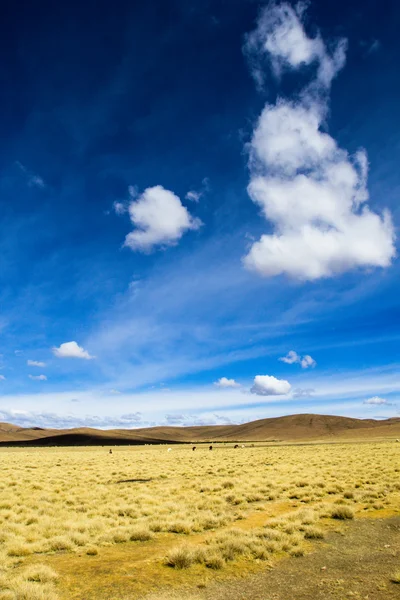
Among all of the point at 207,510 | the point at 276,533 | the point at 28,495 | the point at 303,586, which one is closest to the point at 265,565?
the point at 303,586

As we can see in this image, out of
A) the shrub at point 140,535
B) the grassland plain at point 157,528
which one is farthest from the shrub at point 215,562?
the shrub at point 140,535

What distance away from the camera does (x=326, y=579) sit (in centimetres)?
818

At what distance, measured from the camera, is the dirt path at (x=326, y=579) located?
7.44 meters

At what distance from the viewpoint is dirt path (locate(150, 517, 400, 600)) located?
7.44m

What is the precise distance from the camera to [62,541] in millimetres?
11242

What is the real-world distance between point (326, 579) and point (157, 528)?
21.9 ft

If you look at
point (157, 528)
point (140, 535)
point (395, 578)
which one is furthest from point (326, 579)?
point (157, 528)

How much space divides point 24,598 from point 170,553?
359cm

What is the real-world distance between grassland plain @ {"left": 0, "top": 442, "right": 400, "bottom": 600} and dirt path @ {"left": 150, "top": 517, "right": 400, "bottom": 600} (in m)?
0.54

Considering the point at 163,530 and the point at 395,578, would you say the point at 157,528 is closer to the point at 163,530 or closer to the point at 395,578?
the point at 163,530

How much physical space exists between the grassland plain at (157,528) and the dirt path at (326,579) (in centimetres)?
54

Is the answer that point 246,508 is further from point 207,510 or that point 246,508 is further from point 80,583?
point 80,583

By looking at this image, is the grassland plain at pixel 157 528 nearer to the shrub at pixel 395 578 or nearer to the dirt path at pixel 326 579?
the dirt path at pixel 326 579

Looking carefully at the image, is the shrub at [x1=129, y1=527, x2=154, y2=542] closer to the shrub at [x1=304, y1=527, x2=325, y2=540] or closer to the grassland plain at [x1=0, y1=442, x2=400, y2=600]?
the grassland plain at [x1=0, y1=442, x2=400, y2=600]
